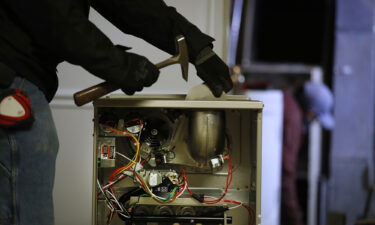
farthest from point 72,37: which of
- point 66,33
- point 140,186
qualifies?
point 140,186

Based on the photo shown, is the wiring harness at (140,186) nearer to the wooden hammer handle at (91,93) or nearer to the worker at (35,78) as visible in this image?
the wooden hammer handle at (91,93)

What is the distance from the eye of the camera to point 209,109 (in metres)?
1.43

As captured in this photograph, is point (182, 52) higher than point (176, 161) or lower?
higher

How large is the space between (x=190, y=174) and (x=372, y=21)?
2950mm

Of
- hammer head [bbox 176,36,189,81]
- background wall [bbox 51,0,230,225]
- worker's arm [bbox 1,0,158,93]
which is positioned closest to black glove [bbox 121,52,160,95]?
worker's arm [bbox 1,0,158,93]

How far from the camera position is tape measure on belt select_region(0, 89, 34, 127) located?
1.04 m

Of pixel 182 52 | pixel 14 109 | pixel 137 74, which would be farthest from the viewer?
pixel 182 52

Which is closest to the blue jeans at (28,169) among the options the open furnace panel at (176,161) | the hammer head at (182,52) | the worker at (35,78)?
the worker at (35,78)

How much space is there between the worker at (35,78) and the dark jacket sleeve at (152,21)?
0.15m

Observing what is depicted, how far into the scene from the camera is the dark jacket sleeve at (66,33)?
1.07 m

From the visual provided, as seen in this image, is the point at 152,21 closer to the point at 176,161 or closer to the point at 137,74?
the point at 137,74

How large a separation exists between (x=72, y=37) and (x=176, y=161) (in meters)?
0.60

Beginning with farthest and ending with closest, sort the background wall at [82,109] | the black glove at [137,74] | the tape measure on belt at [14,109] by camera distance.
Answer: the background wall at [82,109] → the black glove at [137,74] → the tape measure on belt at [14,109]

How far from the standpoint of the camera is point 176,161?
5.08 ft
